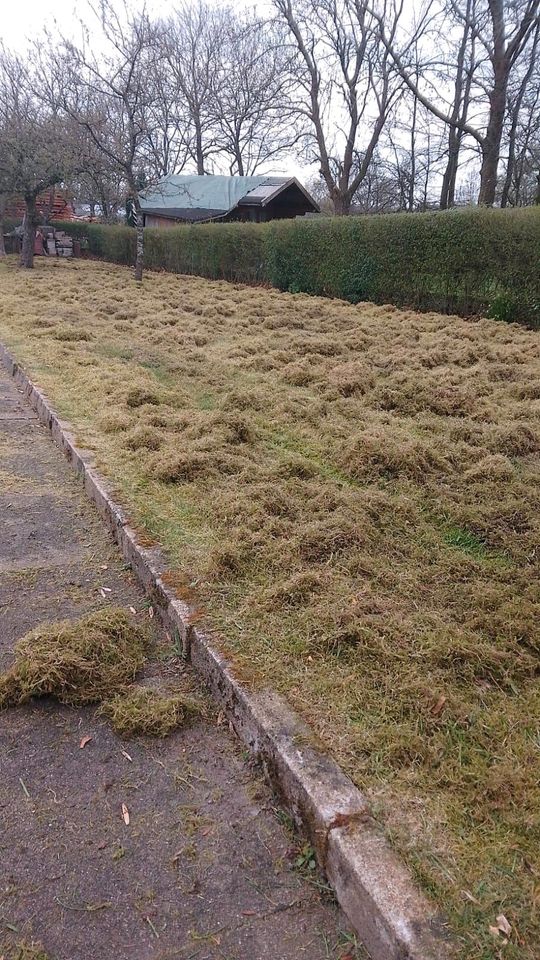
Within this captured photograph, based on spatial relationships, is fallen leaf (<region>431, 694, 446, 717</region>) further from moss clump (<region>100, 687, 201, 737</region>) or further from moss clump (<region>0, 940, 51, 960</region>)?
moss clump (<region>0, 940, 51, 960</region>)

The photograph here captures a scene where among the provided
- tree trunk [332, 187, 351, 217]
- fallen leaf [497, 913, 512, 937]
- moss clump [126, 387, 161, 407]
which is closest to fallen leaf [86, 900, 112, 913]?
fallen leaf [497, 913, 512, 937]

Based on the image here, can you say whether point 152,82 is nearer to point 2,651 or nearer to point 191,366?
point 191,366

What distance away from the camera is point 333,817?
1560 millimetres

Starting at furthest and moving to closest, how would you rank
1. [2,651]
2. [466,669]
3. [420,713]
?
[2,651], [466,669], [420,713]

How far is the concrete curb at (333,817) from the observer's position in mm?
1320

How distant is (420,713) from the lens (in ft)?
6.34

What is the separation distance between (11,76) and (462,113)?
1571 centimetres

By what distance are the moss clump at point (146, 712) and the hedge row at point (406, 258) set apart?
9.91m

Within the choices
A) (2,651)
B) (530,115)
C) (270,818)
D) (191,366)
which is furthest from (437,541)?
(530,115)

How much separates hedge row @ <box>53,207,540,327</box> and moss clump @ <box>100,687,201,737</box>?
390 inches

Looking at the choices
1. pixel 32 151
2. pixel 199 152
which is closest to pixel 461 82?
pixel 32 151

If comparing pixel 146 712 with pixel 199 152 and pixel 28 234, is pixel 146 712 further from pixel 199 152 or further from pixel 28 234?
pixel 199 152

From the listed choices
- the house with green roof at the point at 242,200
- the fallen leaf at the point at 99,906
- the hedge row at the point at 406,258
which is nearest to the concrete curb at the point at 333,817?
the fallen leaf at the point at 99,906

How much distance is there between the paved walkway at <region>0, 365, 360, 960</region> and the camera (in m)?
1.43
